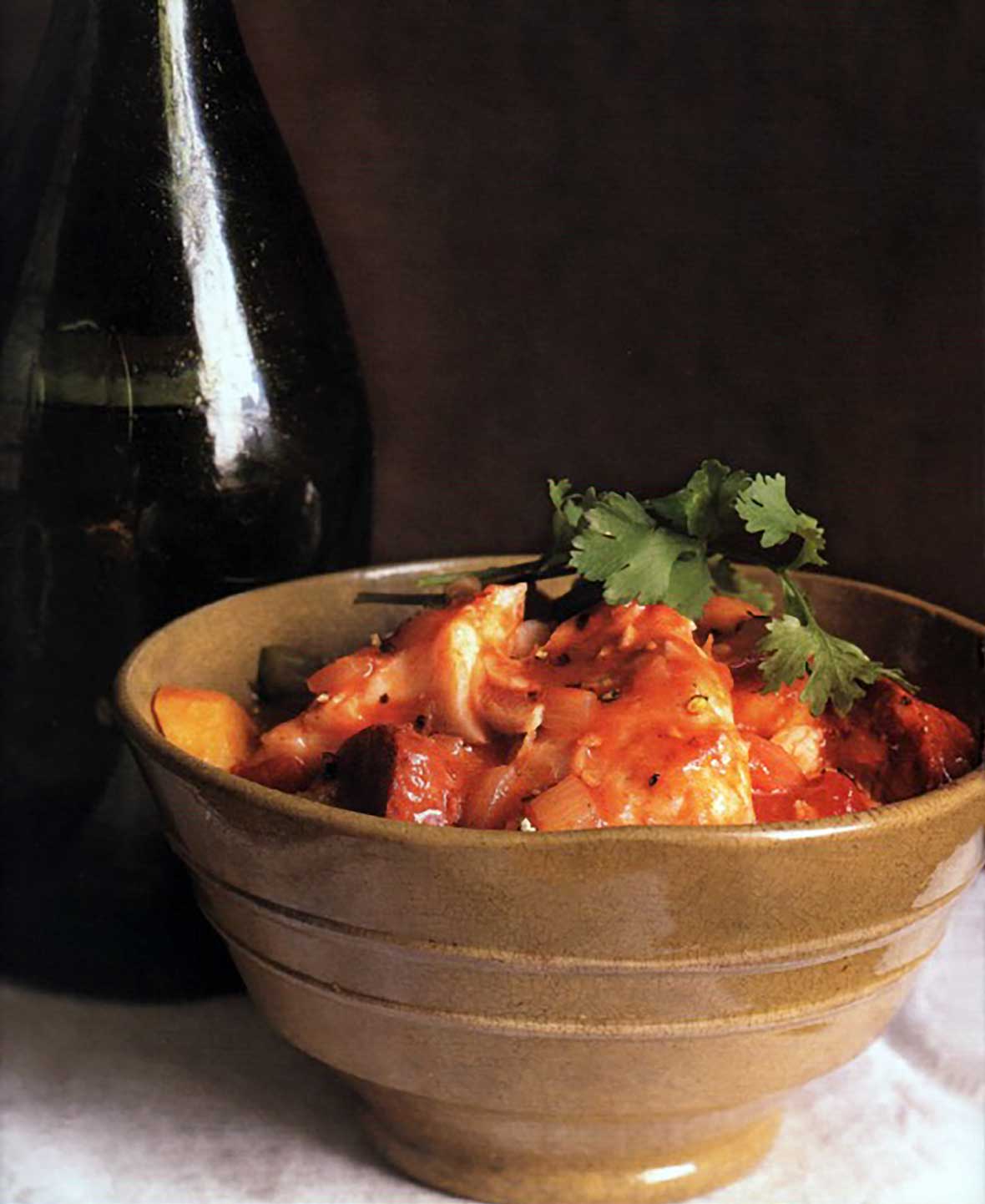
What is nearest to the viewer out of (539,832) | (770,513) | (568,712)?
(539,832)

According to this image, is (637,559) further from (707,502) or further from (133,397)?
(133,397)

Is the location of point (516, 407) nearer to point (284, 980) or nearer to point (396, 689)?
point (396, 689)

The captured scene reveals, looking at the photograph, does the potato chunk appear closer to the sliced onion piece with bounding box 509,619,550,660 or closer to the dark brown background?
the sliced onion piece with bounding box 509,619,550,660

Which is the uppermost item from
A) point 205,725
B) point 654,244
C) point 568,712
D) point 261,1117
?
point 654,244

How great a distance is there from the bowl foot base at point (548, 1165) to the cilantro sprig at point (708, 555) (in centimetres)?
35

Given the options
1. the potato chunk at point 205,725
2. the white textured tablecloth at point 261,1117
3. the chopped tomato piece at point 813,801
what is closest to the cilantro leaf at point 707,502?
the chopped tomato piece at point 813,801

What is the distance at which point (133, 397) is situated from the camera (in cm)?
149

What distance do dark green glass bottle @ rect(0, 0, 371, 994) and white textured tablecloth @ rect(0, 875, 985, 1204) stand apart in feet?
0.32

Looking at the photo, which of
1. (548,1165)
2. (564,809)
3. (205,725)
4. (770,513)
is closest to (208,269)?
(205,725)

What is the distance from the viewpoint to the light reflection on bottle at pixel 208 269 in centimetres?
150

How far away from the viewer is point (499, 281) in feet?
6.48

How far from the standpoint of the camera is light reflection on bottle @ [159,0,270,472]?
1.50 metres

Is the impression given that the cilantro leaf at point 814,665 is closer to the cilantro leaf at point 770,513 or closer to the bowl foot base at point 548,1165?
the cilantro leaf at point 770,513

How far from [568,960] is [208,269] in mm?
767
